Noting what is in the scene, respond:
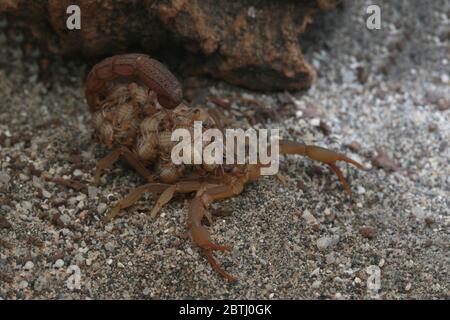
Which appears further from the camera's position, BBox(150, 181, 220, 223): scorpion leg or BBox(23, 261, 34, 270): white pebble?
BBox(150, 181, 220, 223): scorpion leg

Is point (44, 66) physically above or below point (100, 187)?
above

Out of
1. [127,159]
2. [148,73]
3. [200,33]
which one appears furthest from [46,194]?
[200,33]

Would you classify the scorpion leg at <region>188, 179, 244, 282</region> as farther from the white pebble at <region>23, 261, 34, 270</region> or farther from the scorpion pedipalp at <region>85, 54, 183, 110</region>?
the white pebble at <region>23, 261, 34, 270</region>

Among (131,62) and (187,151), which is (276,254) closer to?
(187,151)

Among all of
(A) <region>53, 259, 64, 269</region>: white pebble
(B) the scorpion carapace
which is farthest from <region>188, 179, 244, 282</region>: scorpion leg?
(A) <region>53, 259, 64, 269</region>: white pebble

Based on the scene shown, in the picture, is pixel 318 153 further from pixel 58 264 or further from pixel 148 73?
pixel 58 264
